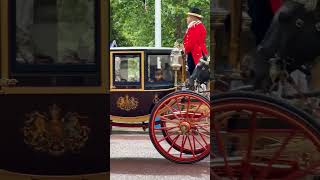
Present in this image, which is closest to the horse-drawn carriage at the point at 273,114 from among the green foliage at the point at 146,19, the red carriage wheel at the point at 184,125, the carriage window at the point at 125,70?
the red carriage wheel at the point at 184,125

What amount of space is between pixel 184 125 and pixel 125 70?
4.92ft

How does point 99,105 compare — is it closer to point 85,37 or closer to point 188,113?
point 85,37

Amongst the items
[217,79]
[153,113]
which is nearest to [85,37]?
[217,79]

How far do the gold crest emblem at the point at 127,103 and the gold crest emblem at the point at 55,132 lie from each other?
4.11m

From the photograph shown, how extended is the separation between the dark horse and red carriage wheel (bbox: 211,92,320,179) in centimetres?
13

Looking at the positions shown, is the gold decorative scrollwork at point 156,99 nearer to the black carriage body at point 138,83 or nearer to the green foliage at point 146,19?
the black carriage body at point 138,83

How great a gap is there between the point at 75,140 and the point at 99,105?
221mm

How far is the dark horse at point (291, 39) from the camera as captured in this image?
2.41 metres

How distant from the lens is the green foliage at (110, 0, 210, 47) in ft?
65.7

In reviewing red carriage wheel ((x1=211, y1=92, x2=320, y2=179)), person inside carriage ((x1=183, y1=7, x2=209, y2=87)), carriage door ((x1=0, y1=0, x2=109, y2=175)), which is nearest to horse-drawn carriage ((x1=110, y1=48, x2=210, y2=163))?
person inside carriage ((x1=183, y1=7, x2=209, y2=87))

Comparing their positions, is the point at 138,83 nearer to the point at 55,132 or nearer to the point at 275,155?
the point at 55,132

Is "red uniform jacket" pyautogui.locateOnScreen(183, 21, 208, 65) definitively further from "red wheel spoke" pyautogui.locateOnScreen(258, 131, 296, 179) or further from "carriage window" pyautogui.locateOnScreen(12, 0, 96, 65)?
"red wheel spoke" pyautogui.locateOnScreen(258, 131, 296, 179)

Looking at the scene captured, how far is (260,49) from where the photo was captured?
245 centimetres

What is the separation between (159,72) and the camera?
7.56 metres
